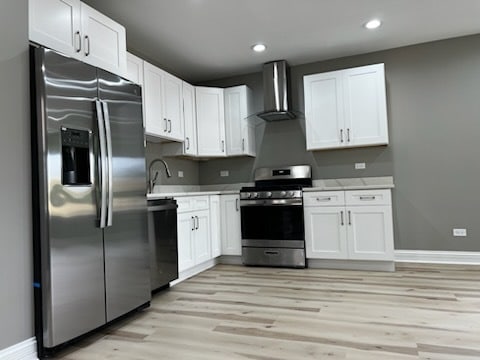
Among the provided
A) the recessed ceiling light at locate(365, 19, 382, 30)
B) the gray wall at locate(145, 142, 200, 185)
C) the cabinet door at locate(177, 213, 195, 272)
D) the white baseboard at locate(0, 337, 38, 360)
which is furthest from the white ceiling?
the white baseboard at locate(0, 337, 38, 360)

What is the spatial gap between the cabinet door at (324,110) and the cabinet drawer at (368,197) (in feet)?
2.44

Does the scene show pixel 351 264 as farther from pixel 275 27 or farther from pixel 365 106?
pixel 275 27

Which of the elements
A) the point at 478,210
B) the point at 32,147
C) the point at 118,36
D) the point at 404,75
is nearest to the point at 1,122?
the point at 32,147

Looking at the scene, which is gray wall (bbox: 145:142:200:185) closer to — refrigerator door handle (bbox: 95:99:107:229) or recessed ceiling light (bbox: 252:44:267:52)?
recessed ceiling light (bbox: 252:44:267:52)

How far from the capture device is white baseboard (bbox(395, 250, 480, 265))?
3883 millimetres

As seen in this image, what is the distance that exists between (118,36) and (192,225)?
76.6 inches

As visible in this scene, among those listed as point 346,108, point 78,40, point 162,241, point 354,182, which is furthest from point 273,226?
point 78,40

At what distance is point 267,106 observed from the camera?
4480 millimetres

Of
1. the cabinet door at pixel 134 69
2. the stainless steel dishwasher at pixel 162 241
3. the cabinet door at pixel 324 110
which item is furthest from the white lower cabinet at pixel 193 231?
the cabinet door at pixel 324 110

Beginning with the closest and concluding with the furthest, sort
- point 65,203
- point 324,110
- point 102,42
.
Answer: point 65,203 → point 102,42 → point 324,110

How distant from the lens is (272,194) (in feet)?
13.3

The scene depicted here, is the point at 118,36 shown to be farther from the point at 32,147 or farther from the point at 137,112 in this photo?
the point at 32,147

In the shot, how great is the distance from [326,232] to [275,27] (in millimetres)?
2283

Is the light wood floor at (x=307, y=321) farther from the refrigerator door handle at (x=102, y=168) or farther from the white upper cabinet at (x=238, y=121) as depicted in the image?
the white upper cabinet at (x=238, y=121)
